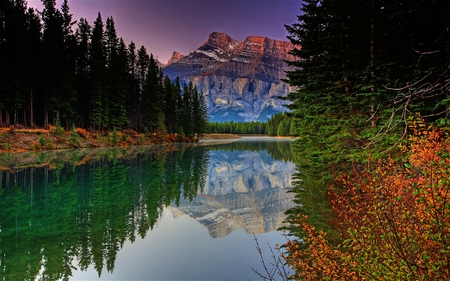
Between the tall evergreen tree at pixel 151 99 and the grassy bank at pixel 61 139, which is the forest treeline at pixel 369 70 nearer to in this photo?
the grassy bank at pixel 61 139

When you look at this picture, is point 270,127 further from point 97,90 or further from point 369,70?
point 369,70

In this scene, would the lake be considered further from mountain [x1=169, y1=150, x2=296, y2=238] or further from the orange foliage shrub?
the orange foliage shrub

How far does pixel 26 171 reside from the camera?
63.6 feet

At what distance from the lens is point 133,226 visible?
952 cm

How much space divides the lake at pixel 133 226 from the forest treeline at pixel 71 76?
27.4 meters

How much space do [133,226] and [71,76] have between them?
1867 inches

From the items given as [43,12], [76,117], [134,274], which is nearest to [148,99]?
[76,117]

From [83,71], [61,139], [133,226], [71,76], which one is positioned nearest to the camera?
[133,226]

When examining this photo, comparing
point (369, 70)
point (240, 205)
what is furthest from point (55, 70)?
point (369, 70)

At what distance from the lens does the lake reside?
6.67 meters

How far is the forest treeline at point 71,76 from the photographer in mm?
39406

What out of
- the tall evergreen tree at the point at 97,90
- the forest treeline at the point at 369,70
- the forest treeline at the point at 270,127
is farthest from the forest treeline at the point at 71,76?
the forest treeline at the point at 270,127

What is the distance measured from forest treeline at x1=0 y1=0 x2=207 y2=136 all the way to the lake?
27.4 meters

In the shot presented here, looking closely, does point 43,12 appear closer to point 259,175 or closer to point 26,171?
point 26,171
